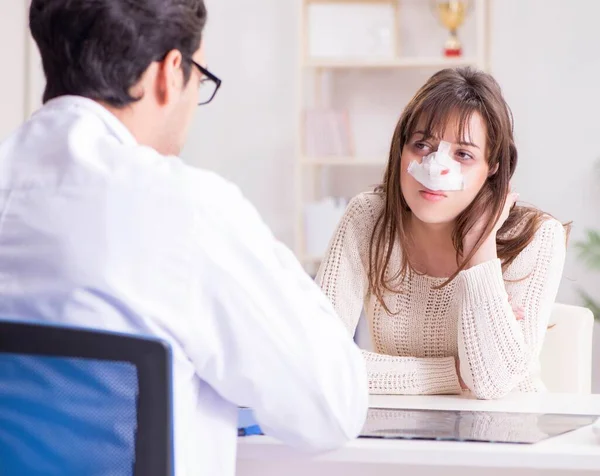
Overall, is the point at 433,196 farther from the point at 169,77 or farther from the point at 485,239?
the point at 169,77

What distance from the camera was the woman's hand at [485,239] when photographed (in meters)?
1.76

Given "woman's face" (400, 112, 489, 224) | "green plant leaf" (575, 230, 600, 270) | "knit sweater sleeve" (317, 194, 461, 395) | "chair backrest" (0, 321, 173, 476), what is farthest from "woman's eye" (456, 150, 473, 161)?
"green plant leaf" (575, 230, 600, 270)

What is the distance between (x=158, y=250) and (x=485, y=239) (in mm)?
975

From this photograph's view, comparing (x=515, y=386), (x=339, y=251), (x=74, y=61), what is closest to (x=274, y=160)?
(x=339, y=251)

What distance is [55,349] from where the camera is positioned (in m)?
0.85

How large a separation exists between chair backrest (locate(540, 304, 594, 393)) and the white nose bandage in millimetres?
373

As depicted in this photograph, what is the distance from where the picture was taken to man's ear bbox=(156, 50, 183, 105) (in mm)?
1063

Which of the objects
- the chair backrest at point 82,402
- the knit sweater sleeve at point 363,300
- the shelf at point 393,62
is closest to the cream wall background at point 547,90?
Answer: the shelf at point 393,62

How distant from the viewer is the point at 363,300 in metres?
1.93

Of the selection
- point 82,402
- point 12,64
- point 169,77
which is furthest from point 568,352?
point 12,64

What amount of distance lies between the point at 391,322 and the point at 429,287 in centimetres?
11

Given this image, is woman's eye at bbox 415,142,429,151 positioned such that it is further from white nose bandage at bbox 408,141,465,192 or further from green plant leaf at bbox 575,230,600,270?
green plant leaf at bbox 575,230,600,270

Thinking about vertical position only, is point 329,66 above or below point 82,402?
above

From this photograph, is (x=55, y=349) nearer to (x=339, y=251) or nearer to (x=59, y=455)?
(x=59, y=455)
